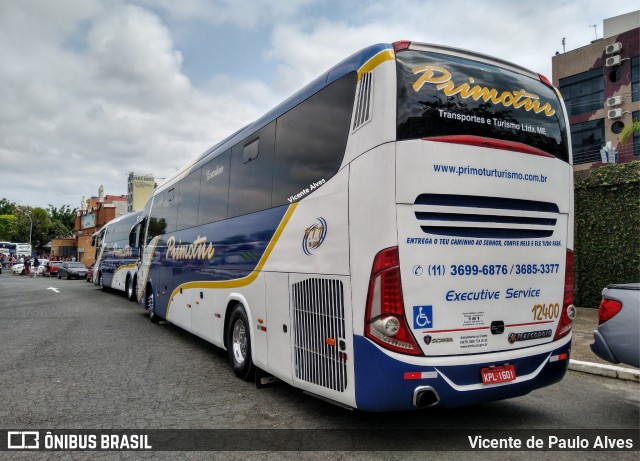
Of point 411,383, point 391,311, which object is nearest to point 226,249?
point 391,311

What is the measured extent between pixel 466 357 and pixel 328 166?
7.32ft

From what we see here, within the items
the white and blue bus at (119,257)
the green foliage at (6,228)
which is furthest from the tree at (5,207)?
the white and blue bus at (119,257)

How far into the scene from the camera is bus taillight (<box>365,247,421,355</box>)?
388 centimetres

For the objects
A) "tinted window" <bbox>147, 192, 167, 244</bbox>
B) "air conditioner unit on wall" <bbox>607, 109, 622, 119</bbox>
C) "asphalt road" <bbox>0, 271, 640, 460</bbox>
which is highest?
"air conditioner unit on wall" <bbox>607, 109, 622, 119</bbox>

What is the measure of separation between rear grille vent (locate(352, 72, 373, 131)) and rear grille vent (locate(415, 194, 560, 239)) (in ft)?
3.01

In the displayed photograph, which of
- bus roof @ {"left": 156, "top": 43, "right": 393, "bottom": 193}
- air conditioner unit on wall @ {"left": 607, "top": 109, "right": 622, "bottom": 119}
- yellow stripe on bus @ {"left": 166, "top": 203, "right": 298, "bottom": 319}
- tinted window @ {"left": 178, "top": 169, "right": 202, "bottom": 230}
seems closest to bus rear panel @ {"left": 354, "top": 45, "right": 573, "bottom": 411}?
bus roof @ {"left": 156, "top": 43, "right": 393, "bottom": 193}

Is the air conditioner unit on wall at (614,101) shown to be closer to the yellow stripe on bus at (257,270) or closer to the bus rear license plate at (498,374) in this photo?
the yellow stripe on bus at (257,270)

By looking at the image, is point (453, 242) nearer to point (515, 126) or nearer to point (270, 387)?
point (515, 126)

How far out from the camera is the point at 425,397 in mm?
3926

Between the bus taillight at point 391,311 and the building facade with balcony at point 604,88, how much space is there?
30376mm

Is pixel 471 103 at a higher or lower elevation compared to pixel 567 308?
higher

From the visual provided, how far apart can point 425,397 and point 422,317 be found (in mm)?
670

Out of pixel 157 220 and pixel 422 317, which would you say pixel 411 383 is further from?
pixel 157 220

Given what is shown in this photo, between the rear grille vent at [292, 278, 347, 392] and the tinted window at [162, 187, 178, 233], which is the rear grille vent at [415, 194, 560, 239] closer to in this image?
the rear grille vent at [292, 278, 347, 392]
